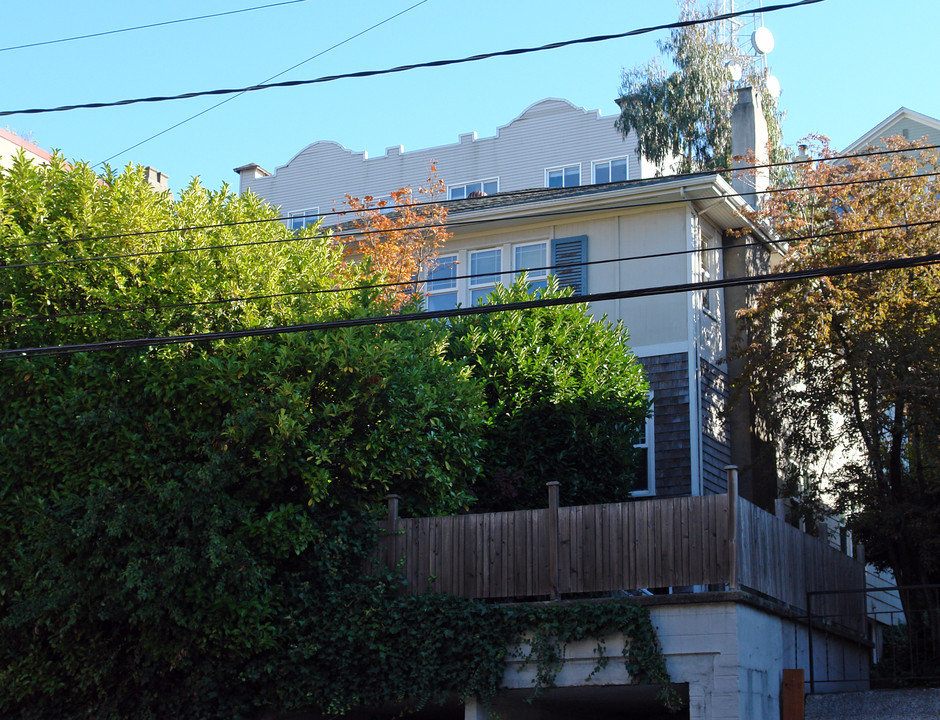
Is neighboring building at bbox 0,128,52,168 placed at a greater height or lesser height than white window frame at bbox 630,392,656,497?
greater

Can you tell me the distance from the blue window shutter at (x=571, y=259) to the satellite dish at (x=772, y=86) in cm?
1859

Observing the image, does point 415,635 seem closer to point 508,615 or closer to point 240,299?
point 508,615

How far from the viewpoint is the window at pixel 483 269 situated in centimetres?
2144

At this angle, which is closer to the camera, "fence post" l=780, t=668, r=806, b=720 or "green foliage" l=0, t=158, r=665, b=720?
"green foliage" l=0, t=158, r=665, b=720

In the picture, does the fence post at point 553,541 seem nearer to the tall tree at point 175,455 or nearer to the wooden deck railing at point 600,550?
the wooden deck railing at point 600,550

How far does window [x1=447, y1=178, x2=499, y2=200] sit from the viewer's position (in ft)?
129

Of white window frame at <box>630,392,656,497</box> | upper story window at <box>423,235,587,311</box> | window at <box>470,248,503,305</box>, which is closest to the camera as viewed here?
white window frame at <box>630,392,656,497</box>

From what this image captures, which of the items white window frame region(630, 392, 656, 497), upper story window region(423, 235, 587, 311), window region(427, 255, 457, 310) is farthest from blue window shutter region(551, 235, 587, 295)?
white window frame region(630, 392, 656, 497)

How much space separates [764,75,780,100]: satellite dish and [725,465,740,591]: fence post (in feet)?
90.7

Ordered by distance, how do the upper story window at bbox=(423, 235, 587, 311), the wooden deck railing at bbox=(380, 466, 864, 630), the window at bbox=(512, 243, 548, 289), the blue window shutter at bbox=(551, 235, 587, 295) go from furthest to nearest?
the window at bbox=(512, 243, 548, 289), the upper story window at bbox=(423, 235, 587, 311), the blue window shutter at bbox=(551, 235, 587, 295), the wooden deck railing at bbox=(380, 466, 864, 630)

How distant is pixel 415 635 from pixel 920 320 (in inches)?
401

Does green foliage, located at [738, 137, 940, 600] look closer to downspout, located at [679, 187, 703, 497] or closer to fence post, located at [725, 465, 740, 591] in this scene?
downspout, located at [679, 187, 703, 497]

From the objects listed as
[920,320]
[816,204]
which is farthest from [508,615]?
[816,204]

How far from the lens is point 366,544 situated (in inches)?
524
